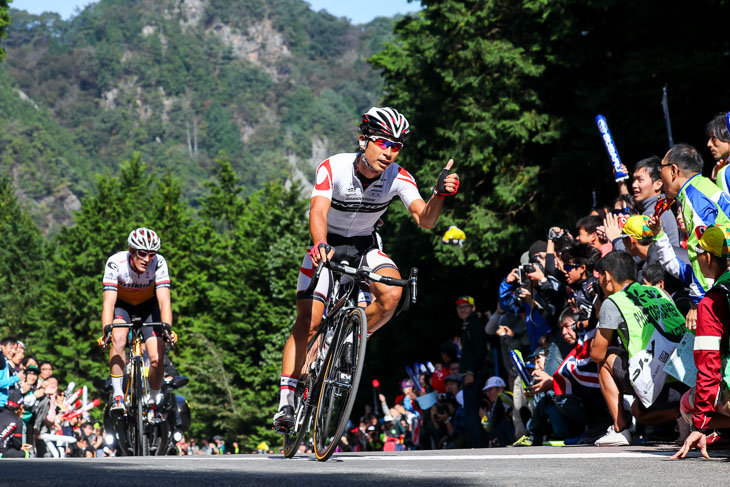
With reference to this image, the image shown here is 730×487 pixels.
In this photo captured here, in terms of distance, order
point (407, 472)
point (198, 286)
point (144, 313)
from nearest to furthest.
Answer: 1. point (407, 472)
2. point (144, 313)
3. point (198, 286)

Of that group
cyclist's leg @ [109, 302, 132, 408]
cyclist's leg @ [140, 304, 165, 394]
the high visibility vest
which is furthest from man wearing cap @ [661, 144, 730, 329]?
cyclist's leg @ [109, 302, 132, 408]

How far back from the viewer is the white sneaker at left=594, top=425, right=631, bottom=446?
9805 mm

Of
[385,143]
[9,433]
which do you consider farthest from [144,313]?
[385,143]

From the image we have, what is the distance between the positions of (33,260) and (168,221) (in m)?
13.2

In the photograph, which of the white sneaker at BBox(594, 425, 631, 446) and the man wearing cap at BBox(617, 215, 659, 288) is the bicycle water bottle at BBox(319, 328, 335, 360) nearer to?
the man wearing cap at BBox(617, 215, 659, 288)

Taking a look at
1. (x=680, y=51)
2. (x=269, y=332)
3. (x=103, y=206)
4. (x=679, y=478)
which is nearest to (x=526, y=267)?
(x=679, y=478)

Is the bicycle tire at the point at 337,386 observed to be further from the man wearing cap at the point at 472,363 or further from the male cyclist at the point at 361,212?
the man wearing cap at the point at 472,363

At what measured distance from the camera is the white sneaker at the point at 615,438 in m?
9.80

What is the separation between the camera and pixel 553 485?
562 centimetres

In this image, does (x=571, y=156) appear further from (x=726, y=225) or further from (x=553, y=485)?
(x=553, y=485)

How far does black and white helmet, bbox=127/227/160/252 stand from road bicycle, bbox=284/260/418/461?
13.4 ft

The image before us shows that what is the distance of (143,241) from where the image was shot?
40.3ft

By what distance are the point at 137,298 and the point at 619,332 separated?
18.9 ft

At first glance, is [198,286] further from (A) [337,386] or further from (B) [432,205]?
(A) [337,386]
